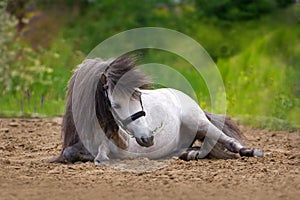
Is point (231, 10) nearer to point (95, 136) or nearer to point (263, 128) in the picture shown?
point (263, 128)

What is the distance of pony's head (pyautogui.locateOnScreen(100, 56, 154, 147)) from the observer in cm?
529

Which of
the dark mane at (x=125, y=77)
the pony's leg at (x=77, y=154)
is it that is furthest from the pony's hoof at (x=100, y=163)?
the dark mane at (x=125, y=77)

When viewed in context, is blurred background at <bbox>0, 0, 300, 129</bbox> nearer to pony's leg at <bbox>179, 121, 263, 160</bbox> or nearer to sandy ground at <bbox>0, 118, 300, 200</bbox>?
pony's leg at <bbox>179, 121, 263, 160</bbox>

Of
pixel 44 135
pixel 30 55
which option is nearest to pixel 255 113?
pixel 44 135

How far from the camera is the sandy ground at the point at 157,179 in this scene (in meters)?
4.39

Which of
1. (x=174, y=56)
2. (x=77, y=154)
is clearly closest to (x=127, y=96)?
(x=77, y=154)

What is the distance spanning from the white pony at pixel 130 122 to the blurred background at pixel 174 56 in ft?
8.17

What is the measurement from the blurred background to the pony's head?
3257 millimetres

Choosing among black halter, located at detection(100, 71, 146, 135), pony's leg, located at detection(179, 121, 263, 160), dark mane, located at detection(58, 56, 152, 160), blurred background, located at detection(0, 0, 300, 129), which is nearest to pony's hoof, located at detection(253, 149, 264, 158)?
pony's leg, located at detection(179, 121, 263, 160)

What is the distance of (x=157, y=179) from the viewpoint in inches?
193

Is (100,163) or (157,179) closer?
(157,179)

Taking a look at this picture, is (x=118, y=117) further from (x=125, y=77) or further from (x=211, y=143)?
(x=211, y=143)

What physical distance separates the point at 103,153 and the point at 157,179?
856 millimetres

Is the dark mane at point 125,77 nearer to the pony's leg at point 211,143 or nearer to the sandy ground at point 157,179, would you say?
the sandy ground at point 157,179
